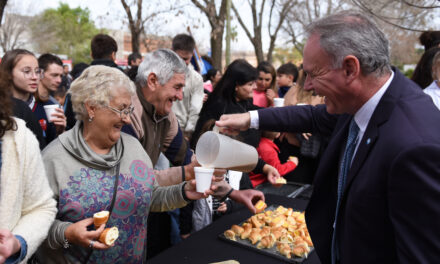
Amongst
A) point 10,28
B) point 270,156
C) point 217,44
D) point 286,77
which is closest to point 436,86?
point 270,156

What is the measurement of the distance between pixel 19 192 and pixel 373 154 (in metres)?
1.44

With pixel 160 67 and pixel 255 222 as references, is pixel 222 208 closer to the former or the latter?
pixel 255 222

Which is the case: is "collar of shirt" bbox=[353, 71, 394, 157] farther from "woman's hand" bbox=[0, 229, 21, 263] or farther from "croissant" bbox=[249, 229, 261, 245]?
"woman's hand" bbox=[0, 229, 21, 263]

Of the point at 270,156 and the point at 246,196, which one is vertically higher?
the point at 246,196

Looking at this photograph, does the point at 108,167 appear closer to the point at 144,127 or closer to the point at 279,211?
the point at 144,127

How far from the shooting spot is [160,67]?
2555 millimetres

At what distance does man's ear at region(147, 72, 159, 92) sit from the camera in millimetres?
2566

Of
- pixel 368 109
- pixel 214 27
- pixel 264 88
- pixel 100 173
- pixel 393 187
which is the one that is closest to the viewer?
pixel 393 187

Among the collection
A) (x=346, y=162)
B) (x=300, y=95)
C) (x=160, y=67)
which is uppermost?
(x=160, y=67)

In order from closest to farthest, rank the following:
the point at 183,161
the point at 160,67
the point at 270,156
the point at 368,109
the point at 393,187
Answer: the point at 393,187
the point at 368,109
the point at 160,67
the point at 183,161
the point at 270,156

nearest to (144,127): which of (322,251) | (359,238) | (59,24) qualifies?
(322,251)

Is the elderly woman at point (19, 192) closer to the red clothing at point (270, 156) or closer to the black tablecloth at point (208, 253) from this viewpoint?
the black tablecloth at point (208, 253)

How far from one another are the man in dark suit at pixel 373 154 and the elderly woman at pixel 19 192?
1274 millimetres

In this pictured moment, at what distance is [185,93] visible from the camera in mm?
4820
